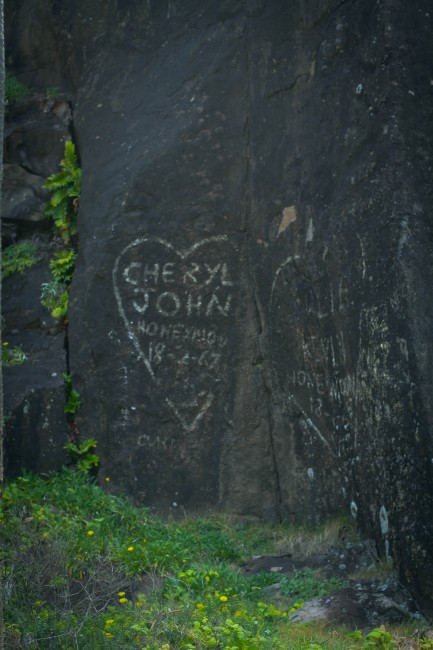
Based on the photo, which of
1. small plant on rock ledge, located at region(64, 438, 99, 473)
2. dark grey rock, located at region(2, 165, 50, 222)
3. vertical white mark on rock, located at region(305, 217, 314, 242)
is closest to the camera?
vertical white mark on rock, located at region(305, 217, 314, 242)

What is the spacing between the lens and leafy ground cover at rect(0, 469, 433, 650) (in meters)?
4.39

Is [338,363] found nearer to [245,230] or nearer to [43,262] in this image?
[245,230]

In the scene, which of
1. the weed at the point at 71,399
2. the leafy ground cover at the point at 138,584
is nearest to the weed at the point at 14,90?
the weed at the point at 71,399

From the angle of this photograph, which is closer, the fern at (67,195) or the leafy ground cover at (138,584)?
the leafy ground cover at (138,584)

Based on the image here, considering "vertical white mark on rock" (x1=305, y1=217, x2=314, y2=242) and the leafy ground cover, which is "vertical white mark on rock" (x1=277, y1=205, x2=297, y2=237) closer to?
"vertical white mark on rock" (x1=305, y1=217, x2=314, y2=242)

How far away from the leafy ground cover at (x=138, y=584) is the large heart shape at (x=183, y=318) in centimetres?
97

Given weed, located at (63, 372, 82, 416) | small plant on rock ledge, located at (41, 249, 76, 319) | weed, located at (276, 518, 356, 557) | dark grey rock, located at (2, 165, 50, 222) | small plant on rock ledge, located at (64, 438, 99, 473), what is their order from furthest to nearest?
dark grey rock, located at (2, 165, 50, 222) → small plant on rock ledge, located at (41, 249, 76, 319) → weed, located at (63, 372, 82, 416) → small plant on rock ledge, located at (64, 438, 99, 473) → weed, located at (276, 518, 356, 557)

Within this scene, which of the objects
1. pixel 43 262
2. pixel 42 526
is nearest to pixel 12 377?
pixel 43 262

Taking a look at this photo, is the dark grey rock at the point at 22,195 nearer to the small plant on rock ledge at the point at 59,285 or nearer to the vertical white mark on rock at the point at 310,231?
the small plant on rock ledge at the point at 59,285

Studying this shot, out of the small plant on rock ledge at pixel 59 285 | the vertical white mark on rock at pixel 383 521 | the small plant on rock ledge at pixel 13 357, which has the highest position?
the small plant on rock ledge at pixel 59 285

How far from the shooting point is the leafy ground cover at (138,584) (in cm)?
439

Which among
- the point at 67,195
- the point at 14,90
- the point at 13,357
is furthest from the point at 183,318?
the point at 14,90

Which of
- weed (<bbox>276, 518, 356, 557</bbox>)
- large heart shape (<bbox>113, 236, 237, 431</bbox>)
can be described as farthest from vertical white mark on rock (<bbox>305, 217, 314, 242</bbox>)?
weed (<bbox>276, 518, 356, 557</bbox>)

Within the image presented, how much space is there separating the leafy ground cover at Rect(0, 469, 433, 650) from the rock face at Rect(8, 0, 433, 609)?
0.57 meters
